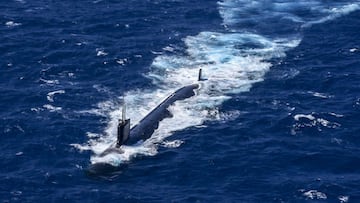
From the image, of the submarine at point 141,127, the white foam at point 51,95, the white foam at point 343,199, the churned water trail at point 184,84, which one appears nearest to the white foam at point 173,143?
the churned water trail at point 184,84

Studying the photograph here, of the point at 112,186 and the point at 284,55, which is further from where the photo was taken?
the point at 284,55

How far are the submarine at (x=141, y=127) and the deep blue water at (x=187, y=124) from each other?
6.17 feet

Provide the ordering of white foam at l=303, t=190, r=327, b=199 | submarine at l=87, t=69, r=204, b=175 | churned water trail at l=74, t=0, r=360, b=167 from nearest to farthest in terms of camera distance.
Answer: white foam at l=303, t=190, r=327, b=199 < submarine at l=87, t=69, r=204, b=175 < churned water trail at l=74, t=0, r=360, b=167

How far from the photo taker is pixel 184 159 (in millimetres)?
148750

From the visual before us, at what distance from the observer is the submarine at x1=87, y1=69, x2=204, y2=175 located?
143875mm

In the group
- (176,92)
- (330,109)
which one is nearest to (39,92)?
(176,92)

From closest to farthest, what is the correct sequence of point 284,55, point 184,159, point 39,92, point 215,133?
point 184,159, point 215,133, point 39,92, point 284,55

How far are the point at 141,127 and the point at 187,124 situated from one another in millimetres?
10627

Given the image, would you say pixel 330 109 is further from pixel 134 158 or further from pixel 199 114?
pixel 134 158

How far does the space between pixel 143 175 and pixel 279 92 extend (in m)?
48.2

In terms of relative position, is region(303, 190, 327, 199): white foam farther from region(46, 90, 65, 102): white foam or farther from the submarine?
region(46, 90, 65, 102): white foam

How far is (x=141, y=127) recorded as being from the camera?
159 meters

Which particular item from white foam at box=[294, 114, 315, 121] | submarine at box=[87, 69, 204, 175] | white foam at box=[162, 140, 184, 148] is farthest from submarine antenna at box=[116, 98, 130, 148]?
white foam at box=[294, 114, 315, 121]

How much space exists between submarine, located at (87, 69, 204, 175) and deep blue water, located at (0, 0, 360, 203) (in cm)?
188
